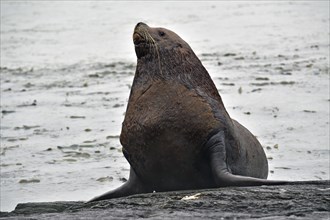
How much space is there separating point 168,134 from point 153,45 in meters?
0.67

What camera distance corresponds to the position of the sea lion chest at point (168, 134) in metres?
4.94

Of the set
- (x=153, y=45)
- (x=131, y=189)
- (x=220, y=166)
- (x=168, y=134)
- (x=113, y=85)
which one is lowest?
(x=113, y=85)

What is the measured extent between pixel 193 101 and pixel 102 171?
2936mm

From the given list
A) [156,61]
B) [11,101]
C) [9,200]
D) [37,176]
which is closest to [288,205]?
[156,61]

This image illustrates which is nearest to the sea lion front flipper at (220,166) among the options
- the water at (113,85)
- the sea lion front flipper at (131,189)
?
the sea lion front flipper at (131,189)

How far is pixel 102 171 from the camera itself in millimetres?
7875

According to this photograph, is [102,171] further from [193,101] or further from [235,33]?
[235,33]

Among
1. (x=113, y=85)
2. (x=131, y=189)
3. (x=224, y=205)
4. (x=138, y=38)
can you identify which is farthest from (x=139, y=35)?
(x=113, y=85)

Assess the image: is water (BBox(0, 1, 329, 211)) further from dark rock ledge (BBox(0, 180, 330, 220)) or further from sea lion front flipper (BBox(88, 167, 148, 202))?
dark rock ledge (BBox(0, 180, 330, 220))

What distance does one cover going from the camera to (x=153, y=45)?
17.5ft

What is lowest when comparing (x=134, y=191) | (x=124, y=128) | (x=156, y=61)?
(x=134, y=191)

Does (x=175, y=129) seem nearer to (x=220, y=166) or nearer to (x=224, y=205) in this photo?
(x=220, y=166)

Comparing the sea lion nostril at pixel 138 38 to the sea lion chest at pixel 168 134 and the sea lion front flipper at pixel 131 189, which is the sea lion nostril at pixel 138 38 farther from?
the sea lion front flipper at pixel 131 189

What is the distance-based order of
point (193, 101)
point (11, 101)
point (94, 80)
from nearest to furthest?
point (193, 101)
point (11, 101)
point (94, 80)
